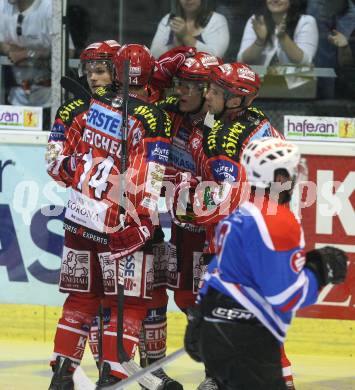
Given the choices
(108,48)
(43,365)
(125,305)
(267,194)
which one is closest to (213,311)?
(267,194)

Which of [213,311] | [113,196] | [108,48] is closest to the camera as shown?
[213,311]

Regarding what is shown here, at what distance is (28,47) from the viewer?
766 centimetres

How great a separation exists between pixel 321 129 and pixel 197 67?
139 centimetres

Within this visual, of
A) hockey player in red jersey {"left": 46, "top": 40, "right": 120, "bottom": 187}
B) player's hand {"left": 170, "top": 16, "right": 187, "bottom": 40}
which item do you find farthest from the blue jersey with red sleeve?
player's hand {"left": 170, "top": 16, "right": 187, "bottom": 40}

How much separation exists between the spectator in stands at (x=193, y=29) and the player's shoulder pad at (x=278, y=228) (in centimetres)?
322

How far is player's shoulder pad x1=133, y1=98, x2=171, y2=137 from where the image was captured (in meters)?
5.66

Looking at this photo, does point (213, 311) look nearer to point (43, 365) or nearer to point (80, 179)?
point (80, 179)

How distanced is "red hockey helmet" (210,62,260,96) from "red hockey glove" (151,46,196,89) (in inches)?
16.4

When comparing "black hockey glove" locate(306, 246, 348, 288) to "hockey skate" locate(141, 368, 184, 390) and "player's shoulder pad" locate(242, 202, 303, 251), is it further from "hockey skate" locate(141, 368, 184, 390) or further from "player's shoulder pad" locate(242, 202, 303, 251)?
"hockey skate" locate(141, 368, 184, 390)

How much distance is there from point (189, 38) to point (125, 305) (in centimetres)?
224

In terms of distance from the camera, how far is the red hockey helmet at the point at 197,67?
19.8ft

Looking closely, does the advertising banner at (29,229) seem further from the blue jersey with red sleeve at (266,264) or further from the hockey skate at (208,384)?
the blue jersey with red sleeve at (266,264)

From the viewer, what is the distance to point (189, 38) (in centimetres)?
748

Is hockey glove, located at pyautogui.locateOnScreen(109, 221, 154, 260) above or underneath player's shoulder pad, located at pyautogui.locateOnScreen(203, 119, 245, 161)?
underneath
